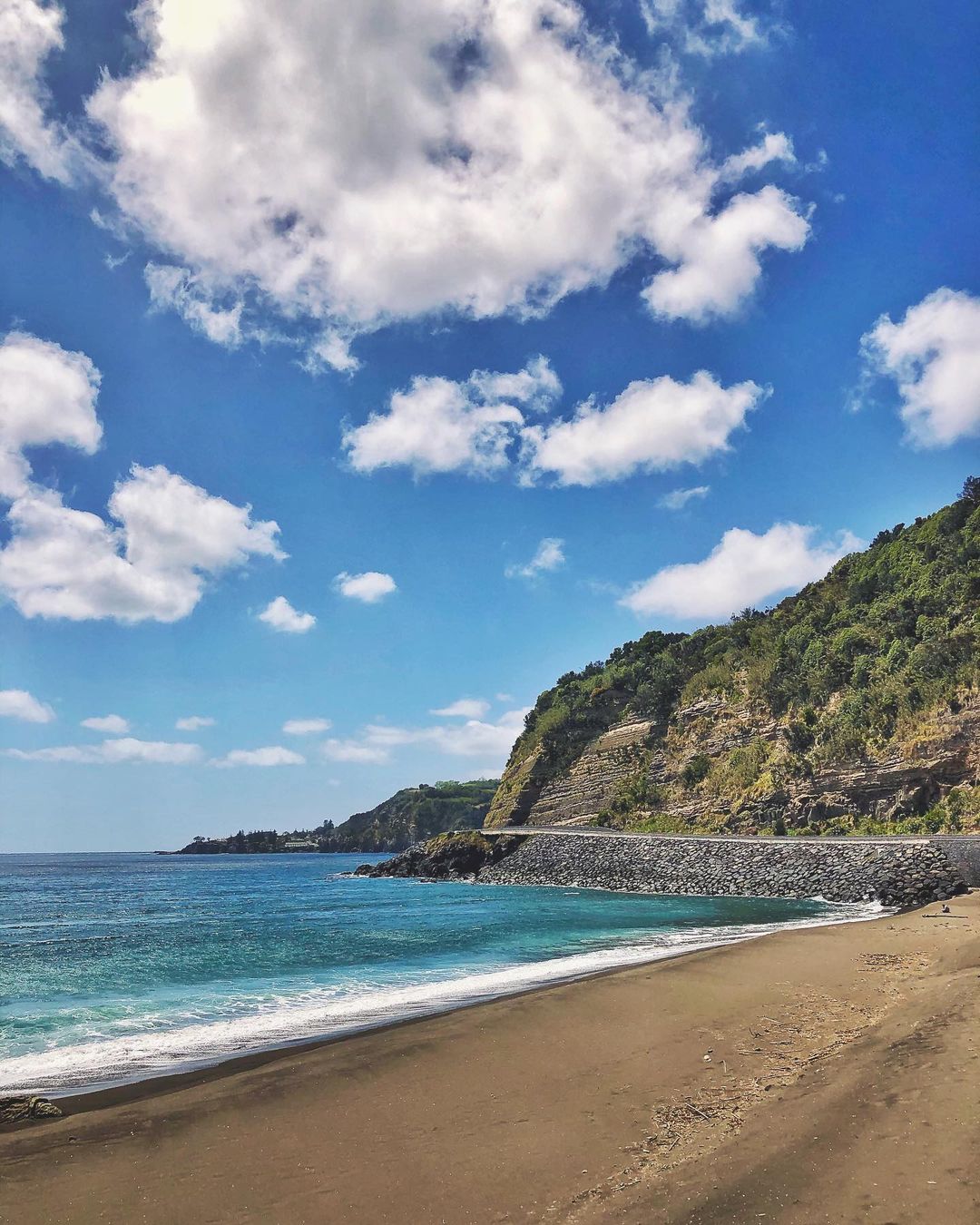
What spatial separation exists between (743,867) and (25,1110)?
4094cm

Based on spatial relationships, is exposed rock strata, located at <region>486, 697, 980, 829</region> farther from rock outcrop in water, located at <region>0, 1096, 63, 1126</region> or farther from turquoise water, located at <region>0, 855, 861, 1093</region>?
rock outcrop in water, located at <region>0, 1096, 63, 1126</region>

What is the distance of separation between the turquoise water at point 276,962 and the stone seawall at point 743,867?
253 centimetres

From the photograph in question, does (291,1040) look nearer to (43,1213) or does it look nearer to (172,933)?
(43,1213)

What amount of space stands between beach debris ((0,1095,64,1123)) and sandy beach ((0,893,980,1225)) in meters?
0.28

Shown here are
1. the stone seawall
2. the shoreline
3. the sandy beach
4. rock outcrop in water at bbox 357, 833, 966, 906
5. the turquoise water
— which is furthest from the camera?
rock outcrop in water at bbox 357, 833, 966, 906

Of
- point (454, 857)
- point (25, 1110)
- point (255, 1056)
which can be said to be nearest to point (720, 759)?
point (454, 857)

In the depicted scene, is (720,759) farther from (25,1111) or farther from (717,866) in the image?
(25,1111)

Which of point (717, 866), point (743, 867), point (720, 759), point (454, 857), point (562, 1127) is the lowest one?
point (454, 857)

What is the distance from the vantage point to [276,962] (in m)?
22.2

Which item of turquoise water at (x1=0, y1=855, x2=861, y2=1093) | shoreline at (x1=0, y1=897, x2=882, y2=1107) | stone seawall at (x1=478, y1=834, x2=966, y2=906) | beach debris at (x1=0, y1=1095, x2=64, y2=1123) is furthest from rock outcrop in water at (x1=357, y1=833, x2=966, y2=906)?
beach debris at (x1=0, y1=1095, x2=64, y2=1123)

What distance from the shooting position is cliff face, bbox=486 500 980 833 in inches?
1710

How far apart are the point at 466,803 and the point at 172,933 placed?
163702 millimetres

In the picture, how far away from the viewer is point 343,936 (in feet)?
91.7

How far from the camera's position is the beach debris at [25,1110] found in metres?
8.37
